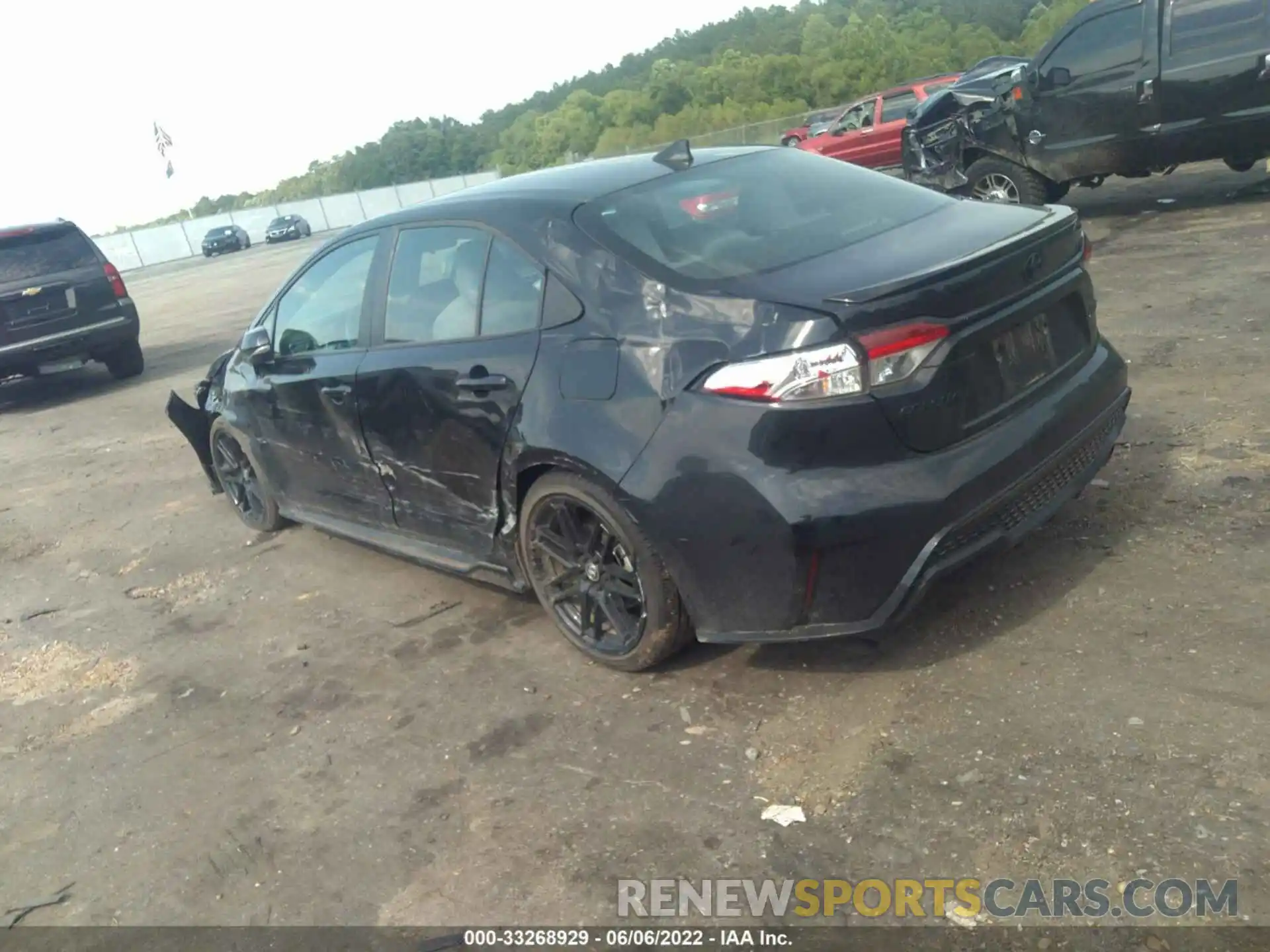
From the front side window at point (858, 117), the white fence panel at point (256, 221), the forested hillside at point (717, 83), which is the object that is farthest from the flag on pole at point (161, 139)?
the front side window at point (858, 117)

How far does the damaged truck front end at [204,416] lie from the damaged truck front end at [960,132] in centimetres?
693

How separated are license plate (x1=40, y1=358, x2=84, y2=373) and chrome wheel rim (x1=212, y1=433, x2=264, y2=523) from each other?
6.45 m

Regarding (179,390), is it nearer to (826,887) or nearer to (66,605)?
(66,605)

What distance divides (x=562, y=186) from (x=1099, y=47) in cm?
817

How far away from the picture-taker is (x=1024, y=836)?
2.66 metres

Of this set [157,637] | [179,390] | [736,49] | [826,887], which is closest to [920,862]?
[826,887]

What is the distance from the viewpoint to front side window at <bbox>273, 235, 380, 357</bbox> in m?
4.72

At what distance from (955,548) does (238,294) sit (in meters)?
21.5

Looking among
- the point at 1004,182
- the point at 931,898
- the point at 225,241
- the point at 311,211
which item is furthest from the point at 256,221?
the point at 931,898

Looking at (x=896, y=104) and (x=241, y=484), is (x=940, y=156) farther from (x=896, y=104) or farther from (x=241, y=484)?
(x=896, y=104)

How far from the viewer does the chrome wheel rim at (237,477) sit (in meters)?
6.21

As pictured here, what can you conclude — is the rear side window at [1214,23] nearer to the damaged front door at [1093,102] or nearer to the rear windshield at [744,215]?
the damaged front door at [1093,102]

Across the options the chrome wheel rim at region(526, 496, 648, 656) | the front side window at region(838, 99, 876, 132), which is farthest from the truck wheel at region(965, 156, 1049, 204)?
the front side window at region(838, 99, 876, 132)

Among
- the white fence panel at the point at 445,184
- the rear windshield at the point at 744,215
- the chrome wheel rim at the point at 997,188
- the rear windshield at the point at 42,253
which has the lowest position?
the chrome wheel rim at the point at 997,188
